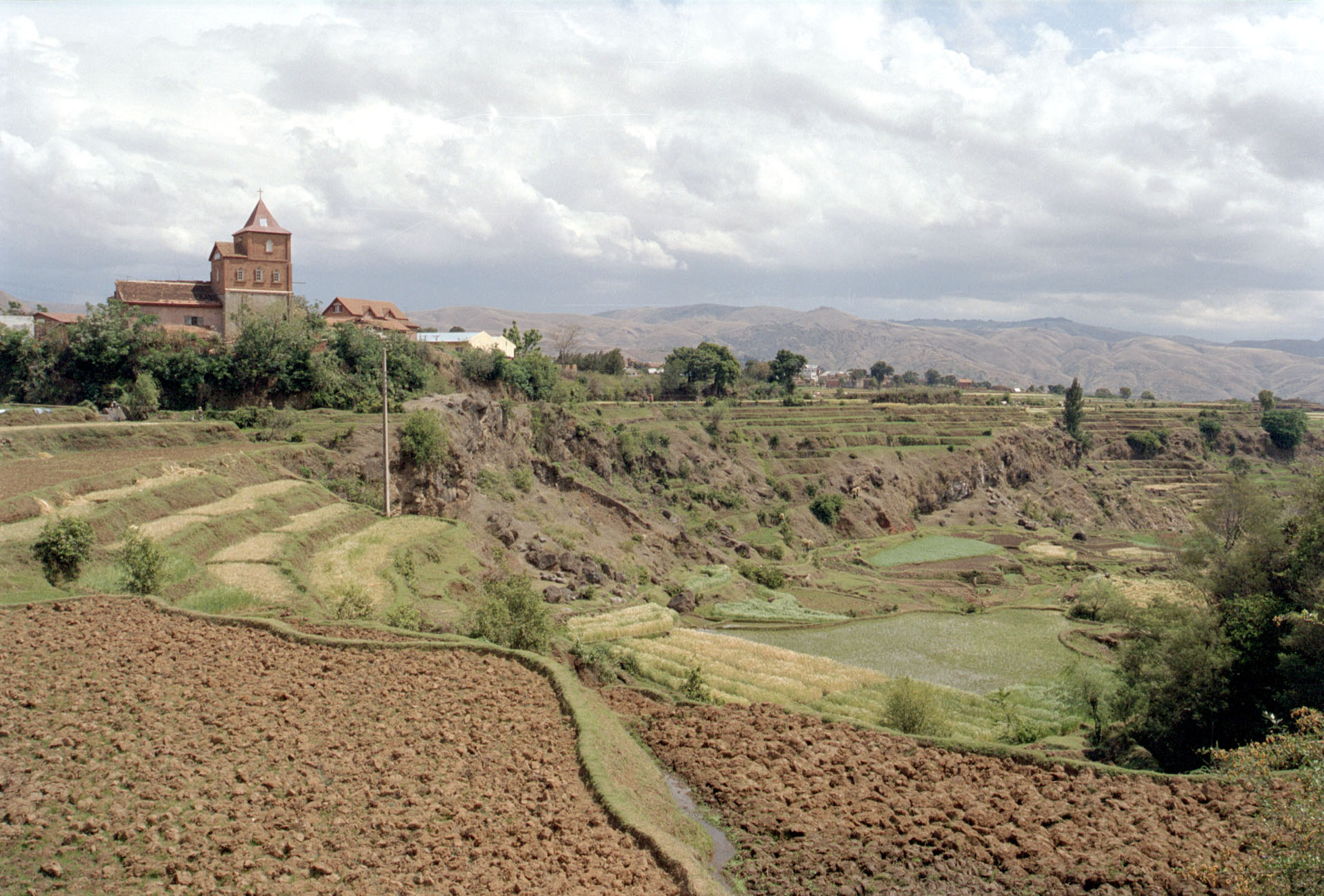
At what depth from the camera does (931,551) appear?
252 ft

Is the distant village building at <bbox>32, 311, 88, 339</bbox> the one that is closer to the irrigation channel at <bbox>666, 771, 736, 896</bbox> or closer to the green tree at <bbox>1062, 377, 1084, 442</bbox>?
the irrigation channel at <bbox>666, 771, 736, 896</bbox>

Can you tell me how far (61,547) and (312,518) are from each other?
11419mm

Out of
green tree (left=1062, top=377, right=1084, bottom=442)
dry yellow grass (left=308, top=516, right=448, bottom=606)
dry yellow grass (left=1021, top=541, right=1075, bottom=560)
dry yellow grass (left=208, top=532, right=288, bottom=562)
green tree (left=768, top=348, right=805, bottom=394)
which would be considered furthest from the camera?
green tree (left=768, top=348, right=805, bottom=394)

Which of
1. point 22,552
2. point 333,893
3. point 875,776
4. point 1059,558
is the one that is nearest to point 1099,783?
point 875,776

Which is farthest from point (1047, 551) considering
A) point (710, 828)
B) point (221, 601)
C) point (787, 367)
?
point (221, 601)

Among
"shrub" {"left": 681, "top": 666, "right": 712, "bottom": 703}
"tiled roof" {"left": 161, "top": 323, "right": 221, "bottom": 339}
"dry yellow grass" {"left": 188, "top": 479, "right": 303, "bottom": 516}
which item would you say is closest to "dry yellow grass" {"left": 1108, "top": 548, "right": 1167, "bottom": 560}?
"shrub" {"left": 681, "top": 666, "right": 712, "bottom": 703}

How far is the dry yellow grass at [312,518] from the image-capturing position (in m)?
32.8

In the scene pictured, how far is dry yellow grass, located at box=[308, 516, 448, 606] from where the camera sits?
2861 cm

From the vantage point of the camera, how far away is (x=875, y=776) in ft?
62.6

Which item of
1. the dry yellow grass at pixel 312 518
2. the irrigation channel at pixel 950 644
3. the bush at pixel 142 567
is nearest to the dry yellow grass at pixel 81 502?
the bush at pixel 142 567

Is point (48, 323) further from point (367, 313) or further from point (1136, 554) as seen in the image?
point (1136, 554)

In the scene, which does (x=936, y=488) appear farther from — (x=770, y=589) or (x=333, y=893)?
(x=333, y=893)

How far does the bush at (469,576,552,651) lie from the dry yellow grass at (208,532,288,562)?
806 centimetres

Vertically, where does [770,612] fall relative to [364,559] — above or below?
below
